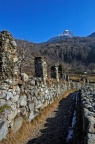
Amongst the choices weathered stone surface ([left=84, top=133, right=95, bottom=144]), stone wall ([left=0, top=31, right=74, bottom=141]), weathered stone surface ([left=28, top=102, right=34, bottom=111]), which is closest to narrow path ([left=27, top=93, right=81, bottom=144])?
stone wall ([left=0, top=31, right=74, bottom=141])

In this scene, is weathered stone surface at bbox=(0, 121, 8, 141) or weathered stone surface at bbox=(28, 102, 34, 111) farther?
weathered stone surface at bbox=(28, 102, 34, 111)

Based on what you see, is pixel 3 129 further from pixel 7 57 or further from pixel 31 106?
pixel 31 106

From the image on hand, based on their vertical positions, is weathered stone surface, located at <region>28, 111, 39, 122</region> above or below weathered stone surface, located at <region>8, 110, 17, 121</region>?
below

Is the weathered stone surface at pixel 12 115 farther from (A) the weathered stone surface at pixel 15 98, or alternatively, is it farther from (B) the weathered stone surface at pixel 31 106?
(B) the weathered stone surface at pixel 31 106

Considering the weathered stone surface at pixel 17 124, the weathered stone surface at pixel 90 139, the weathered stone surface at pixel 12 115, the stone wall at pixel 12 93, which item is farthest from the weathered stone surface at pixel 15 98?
the weathered stone surface at pixel 90 139

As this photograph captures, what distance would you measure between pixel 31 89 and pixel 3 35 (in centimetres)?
293

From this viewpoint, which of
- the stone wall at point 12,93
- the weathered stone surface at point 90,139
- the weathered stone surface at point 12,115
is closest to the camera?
the weathered stone surface at point 90,139

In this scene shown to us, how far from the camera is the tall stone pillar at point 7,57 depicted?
7.63m

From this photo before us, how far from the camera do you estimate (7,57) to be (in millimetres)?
7797

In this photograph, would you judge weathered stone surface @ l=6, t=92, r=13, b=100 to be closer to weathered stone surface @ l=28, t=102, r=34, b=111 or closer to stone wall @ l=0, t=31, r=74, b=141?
stone wall @ l=0, t=31, r=74, b=141

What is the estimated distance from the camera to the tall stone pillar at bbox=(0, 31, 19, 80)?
7.63m

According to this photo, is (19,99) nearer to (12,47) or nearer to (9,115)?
(9,115)

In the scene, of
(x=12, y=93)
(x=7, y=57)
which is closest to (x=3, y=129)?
(x=12, y=93)

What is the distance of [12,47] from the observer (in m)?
8.28
